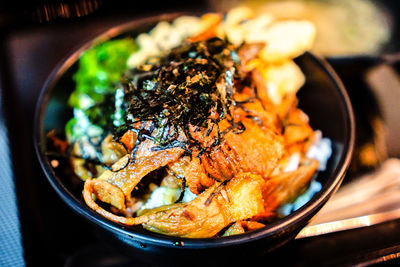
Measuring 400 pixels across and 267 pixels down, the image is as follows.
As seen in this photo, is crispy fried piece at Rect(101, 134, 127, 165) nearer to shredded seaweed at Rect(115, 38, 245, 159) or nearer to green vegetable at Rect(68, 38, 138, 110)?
shredded seaweed at Rect(115, 38, 245, 159)

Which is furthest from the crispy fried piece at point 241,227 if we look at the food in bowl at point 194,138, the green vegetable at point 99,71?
the green vegetable at point 99,71

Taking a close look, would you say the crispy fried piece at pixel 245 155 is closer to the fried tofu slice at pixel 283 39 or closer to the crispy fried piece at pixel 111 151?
the crispy fried piece at pixel 111 151

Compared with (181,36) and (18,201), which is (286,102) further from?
(18,201)

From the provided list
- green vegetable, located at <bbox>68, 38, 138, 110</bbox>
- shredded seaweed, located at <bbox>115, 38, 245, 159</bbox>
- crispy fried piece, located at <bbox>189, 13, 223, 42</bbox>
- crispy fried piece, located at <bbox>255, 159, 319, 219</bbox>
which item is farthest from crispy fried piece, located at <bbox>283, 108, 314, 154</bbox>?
green vegetable, located at <bbox>68, 38, 138, 110</bbox>

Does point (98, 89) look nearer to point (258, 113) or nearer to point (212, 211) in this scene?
point (258, 113)

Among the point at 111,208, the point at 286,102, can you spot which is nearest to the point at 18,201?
the point at 111,208

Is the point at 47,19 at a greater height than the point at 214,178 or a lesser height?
greater
